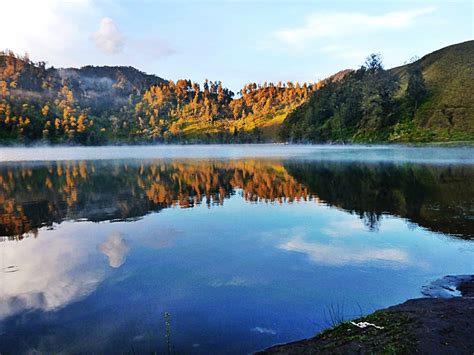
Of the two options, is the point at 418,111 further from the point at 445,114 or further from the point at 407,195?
the point at 407,195

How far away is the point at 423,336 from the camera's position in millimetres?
9133

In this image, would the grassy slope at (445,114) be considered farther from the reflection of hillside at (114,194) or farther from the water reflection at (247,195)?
the reflection of hillside at (114,194)

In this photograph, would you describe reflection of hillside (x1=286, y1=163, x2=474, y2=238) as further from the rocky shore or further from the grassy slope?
the grassy slope

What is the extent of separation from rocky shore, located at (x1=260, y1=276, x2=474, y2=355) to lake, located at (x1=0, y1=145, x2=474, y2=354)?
1060 mm

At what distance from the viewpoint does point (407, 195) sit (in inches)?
1412

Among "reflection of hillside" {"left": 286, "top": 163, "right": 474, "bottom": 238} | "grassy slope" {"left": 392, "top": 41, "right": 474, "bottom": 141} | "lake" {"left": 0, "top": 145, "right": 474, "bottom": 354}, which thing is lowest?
"reflection of hillside" {"left": 286, "top": 163, "right": 474, "bottom": 238}

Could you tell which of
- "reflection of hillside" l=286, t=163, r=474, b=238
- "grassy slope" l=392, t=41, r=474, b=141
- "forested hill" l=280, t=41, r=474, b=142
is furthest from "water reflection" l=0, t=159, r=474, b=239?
"forested hill" l=280, t=41, r=474, b=142

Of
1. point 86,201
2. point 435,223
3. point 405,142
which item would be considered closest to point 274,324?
point 435,223

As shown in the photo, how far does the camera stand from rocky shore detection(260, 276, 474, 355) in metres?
8.66

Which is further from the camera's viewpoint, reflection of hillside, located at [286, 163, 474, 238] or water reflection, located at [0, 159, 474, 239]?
water reflection, located at [0, 159, 474, 239]

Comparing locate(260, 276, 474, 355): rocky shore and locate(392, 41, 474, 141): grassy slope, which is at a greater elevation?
locate(392, 41, 474, 141): grassy slope

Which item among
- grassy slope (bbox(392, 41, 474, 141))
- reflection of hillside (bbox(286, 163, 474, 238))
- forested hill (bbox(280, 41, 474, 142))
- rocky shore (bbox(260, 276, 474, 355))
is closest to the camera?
rocky shore (bbox(260, 276, 474, 355))

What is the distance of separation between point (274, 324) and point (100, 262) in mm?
9841

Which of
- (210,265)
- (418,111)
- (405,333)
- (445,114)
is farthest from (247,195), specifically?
(418,111)
